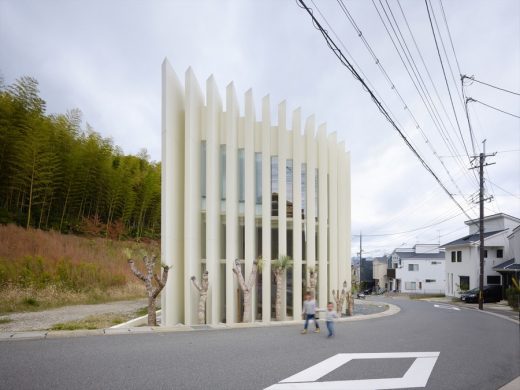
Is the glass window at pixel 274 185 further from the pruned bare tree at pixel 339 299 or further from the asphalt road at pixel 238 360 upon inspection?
the asphalt road at pixel 238 360

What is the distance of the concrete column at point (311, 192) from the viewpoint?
607 inches

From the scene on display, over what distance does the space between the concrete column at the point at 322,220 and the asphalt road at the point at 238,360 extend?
517 cm

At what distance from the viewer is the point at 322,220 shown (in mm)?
16266

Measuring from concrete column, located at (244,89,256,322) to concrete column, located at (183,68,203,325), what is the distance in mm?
1984

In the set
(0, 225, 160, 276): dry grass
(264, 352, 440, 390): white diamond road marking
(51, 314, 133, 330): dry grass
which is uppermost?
(0, 225, 160, 276): dry grass

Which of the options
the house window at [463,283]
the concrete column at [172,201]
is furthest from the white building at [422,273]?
the concrete column at [172,201]

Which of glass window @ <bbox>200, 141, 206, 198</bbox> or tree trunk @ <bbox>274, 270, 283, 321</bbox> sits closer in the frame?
tree trunk @ <bbox>274, 270, 283, 321</bbox>

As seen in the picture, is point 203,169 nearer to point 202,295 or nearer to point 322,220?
point 202,295

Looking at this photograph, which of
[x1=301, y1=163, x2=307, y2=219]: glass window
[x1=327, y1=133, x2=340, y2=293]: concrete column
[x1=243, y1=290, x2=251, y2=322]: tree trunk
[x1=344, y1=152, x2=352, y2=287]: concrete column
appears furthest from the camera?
[x1=344, y1=152, x2=352, y2=287]: concrete column

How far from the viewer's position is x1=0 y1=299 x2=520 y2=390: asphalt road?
591 centimetres

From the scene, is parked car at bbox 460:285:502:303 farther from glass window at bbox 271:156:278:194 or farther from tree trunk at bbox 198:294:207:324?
tree trunk at bbox 198:294:207:324

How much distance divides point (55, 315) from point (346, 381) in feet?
41.5

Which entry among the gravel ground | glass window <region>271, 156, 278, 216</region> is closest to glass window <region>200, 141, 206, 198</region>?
glass window <region>271, 156, 278, 216</region>

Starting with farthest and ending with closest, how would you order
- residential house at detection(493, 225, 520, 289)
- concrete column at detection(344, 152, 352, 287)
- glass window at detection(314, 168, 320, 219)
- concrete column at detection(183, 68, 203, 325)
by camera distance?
residential house at detection(493, 225, 520, 289) → concrete column at detection(344, 152, 352, 287) → glass window at detection(314, 168, 320, 219) → concrete column at detection(183, 68, 203, 325)
